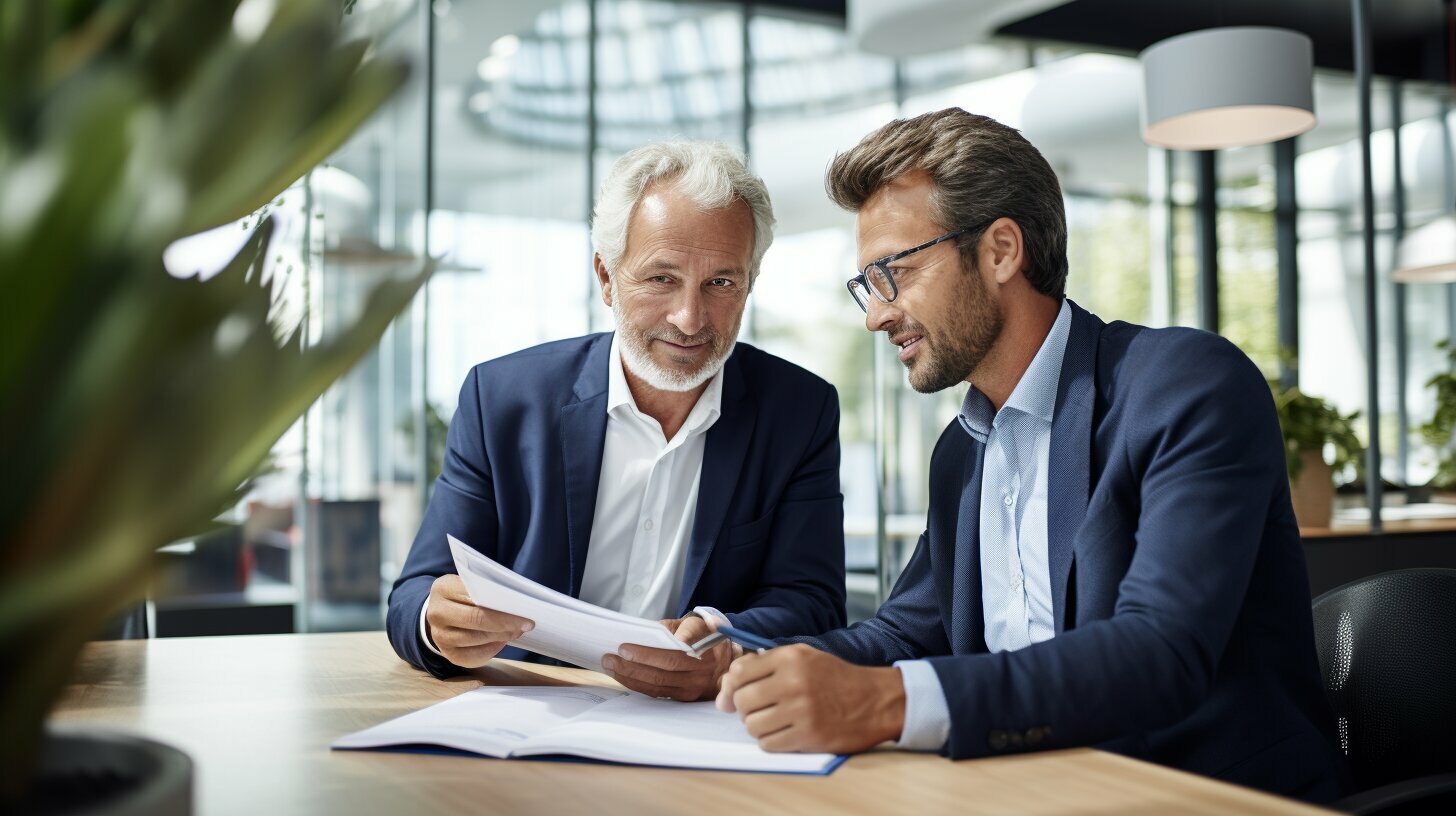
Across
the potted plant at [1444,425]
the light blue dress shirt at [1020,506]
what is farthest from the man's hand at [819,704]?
the potted plant at [1444,425]

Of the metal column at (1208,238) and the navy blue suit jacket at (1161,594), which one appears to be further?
the metal column at (1208,238)

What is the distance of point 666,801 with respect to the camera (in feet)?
3.65

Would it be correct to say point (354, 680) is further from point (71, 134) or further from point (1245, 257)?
point (1245, 257)

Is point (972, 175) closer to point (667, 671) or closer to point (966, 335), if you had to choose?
point (966, 335)

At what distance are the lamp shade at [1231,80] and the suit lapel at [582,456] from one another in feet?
11.7

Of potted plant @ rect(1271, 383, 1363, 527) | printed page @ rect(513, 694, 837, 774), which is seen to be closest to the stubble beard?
printed page @ rect(513, 694, 837, 774)

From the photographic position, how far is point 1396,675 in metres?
Result: 1.71

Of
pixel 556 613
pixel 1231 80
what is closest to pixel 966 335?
pixel 556 613

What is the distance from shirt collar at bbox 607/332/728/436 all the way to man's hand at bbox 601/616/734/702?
28.9 inches

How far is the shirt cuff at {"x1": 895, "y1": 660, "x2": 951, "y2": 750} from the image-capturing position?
1271 millimetres

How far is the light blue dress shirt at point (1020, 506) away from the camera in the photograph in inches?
71.5

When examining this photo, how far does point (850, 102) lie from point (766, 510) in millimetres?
6395

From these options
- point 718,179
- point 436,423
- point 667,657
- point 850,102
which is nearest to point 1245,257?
point 850,102

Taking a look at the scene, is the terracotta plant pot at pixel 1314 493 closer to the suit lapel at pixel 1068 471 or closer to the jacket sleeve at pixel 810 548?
the jacket sleeve at pixel 810 548
